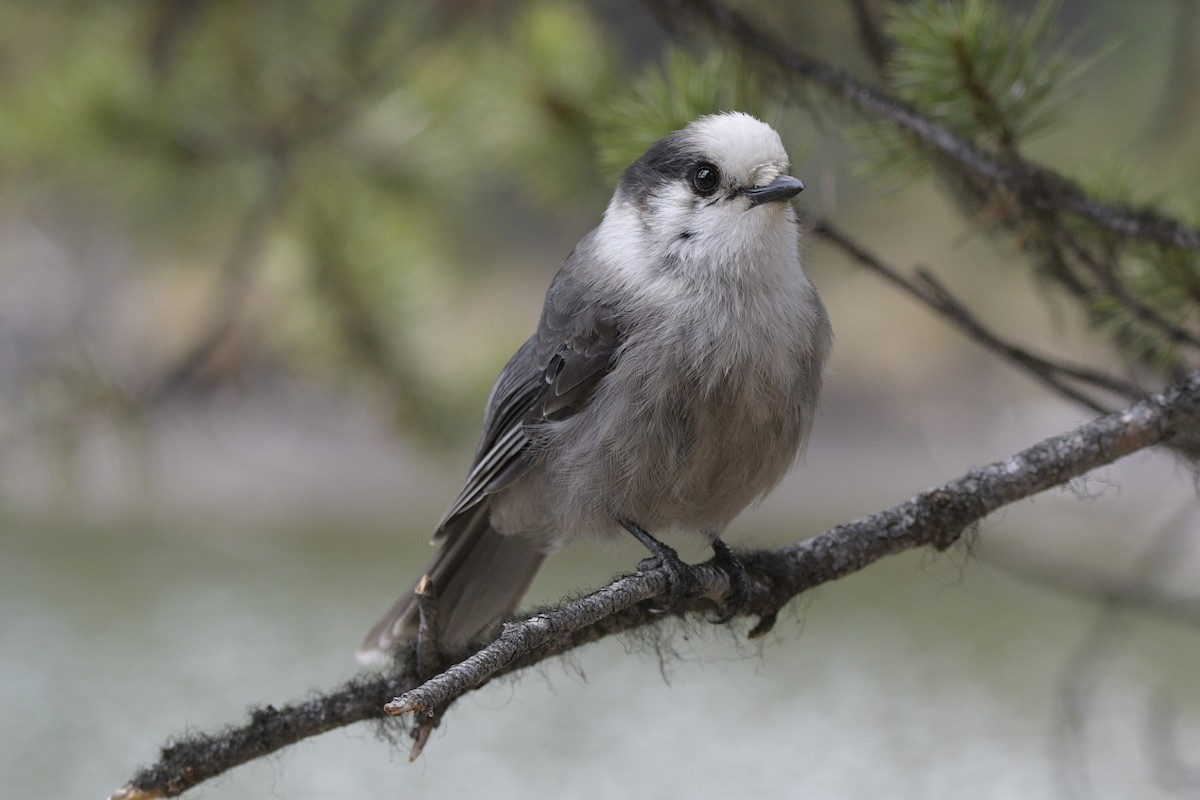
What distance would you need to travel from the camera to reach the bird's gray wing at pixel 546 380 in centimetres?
144

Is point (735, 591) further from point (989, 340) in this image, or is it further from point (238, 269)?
point (238, 269)

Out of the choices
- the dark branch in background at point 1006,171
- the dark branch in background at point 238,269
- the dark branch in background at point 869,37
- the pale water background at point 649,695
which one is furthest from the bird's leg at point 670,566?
the dark branch in background at point 238,269

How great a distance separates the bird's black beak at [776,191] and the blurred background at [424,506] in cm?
18

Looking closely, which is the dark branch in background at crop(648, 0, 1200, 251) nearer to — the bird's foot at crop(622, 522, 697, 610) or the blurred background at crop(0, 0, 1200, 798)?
the blurred background at crop(0, 0, 1200, 798)

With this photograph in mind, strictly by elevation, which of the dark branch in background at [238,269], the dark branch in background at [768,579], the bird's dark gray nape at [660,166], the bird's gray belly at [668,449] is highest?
the dark branch in background at [238,269]

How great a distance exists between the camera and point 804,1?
226 centimetres

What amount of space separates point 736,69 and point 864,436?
7.99 feet

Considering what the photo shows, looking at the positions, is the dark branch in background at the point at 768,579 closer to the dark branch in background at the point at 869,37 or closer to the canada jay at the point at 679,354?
the canada jay at the point at 679,354

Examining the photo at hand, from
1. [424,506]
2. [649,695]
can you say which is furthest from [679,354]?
[424,506]

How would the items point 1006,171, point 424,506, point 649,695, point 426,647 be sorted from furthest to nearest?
1. point 424,506
2. point 649,695
3. point 1006,171
4. point 426,647

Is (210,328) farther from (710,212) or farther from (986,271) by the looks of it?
(986,271)

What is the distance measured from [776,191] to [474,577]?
703 mm

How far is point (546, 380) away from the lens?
4.91 feet

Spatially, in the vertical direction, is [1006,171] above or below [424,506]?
below
